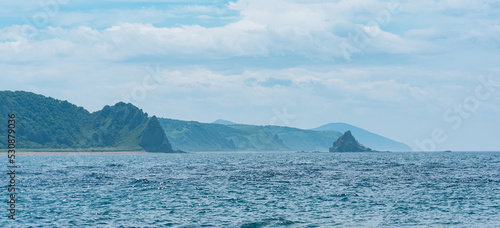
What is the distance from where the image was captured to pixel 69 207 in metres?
53.1

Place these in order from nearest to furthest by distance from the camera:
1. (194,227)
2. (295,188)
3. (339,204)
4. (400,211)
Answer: (194,227) → (400,211) → (339,204) → (295,188)

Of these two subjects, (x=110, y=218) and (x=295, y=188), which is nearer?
(x=110, y=218)

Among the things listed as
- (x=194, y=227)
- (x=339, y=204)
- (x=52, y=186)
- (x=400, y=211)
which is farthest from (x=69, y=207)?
(x=400, y=211)

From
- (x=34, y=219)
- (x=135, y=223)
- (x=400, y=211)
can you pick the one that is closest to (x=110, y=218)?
(x=135, y=223)

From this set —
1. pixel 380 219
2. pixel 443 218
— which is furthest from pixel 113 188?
pixel 443 218

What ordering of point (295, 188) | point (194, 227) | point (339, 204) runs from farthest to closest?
1. point (295, 188)
2. point (339, 204)
3. point (194, 227)

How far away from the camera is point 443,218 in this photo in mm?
47031

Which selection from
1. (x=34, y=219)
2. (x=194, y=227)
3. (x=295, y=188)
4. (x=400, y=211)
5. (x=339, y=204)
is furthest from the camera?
(x=295, y=188)

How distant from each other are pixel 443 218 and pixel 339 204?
12.0 m

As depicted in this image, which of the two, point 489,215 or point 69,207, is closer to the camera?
point 489,215

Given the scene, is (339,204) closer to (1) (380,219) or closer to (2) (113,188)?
(1) (380,219)

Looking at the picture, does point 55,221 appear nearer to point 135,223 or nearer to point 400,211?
point 135,223

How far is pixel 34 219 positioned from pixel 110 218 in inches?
277

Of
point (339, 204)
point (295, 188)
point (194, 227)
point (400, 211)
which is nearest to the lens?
point (194, 227)
